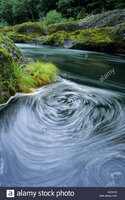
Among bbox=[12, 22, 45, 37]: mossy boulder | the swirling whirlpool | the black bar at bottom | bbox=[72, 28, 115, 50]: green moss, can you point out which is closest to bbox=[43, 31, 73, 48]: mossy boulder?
bbox=[72, 28, 115, 50]: green moss

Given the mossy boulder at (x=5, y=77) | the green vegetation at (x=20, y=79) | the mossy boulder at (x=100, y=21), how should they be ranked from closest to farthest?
the mossy boulder at (x=5, y=77), the green vegetation at (x=20, y=79), the mossy boulder at (x=100, y=21)

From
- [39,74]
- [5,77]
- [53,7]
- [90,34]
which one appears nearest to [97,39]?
[90,34]

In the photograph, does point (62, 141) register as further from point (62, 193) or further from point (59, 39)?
point (59, 39)

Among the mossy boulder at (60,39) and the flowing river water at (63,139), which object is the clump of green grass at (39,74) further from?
the mossy boulder at (60,39)

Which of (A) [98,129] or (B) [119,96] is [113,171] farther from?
(B) [119,96]

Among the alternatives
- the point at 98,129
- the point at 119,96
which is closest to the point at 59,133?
the point at 98,129

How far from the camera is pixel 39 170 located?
1896mm

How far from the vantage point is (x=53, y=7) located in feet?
101

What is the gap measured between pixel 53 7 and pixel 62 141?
1395 inches

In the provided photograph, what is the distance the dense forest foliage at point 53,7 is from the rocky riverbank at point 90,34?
31.9 feet

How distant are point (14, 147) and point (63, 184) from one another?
968mm

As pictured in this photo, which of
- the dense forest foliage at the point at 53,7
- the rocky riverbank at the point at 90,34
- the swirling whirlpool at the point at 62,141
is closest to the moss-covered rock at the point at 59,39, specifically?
the rocky riverbank at the point at 90,34

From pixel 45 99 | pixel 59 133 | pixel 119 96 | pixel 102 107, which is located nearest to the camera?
pixel 59 133

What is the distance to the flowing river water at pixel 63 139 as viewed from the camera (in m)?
1.82
